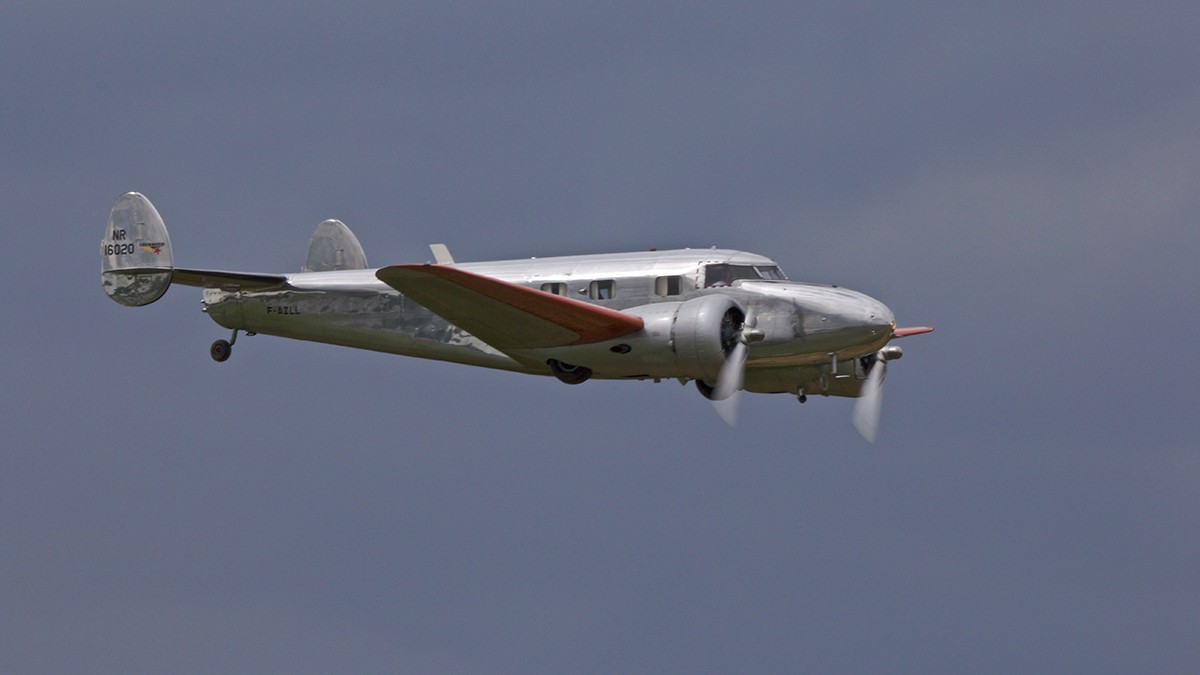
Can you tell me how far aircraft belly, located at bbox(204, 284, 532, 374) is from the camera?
34.9 metres

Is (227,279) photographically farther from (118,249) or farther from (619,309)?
(619,309)

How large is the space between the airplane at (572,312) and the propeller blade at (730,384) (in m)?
0.02

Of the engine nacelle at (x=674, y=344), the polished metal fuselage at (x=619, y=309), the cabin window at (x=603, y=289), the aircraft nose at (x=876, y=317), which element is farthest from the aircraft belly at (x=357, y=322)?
the aircraft nose at (x=876, y=317)

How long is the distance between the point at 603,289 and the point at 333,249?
634cm

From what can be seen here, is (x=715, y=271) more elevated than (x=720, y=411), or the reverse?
(x=715, y=271)

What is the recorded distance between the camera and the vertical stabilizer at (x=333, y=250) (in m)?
37.6

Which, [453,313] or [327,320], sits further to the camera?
[327,320]

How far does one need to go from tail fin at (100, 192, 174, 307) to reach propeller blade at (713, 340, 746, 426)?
33.9 feet

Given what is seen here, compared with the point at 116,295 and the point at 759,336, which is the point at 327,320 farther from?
the point at 759,336

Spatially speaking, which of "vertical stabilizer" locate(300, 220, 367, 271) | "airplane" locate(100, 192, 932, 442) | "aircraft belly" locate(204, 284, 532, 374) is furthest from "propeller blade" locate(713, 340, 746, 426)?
"vertical stabilizer" locate(300, 220, 367, 271)

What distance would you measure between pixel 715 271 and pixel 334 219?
8.13m

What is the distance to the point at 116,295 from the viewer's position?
121 ft

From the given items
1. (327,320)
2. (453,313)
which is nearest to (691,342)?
(453,313)

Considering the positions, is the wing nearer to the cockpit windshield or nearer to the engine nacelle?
the engine nacelle
